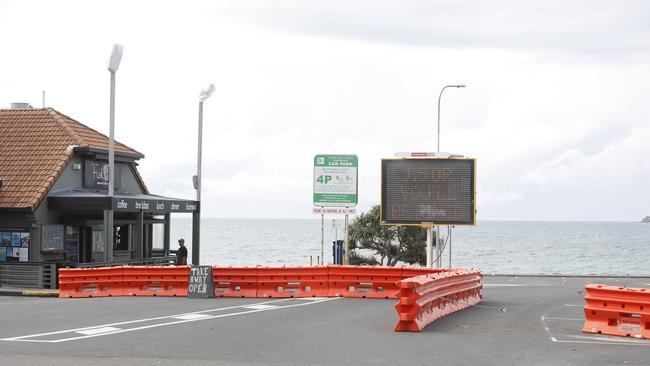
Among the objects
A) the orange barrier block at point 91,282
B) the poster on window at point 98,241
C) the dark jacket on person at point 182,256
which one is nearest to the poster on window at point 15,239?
the poster on window at point 98,241

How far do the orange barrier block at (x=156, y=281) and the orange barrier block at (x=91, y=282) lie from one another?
0.28 metres

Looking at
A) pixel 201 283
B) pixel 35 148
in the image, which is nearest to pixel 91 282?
pixel 201 283

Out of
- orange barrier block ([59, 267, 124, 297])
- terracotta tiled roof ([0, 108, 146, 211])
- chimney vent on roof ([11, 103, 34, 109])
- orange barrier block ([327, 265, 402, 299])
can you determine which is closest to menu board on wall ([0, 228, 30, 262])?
terracotta tiled roof ([0, 108, 146, 211])

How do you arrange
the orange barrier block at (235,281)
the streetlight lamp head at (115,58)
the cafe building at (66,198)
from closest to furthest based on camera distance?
the orange barrier block at (235,281), the streetlight lamp head at (115,58), the cafe building at (66,198)

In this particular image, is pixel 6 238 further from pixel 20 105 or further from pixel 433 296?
pixel 433 296

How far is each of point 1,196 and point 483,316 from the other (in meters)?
20.5

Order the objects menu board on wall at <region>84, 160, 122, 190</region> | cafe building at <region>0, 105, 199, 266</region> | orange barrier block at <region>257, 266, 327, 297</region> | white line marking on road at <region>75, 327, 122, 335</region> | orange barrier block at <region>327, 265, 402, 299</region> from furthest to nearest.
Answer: menu board on wall at <region>84, 160, 122, 190</region>
cafe building at <region>0, 105, 199, 266</region>
orange barrier block at <region>257, 266, 327, 297</region>
orange barrier block at <region>327, 265, 402, 299</region>
white line marking on road at <region>75, 327, 122, 335</region>

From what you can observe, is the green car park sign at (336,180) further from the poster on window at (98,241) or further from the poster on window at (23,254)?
the poster on window at (23,254)

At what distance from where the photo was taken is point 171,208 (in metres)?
39.1

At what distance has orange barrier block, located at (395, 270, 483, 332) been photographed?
1705 centimetres

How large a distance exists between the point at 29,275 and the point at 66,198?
3.42 m

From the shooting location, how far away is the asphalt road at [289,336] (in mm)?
13578

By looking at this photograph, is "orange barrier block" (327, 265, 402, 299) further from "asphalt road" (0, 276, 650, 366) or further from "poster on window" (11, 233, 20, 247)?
"poster on window" (11, 233, 20, 247)

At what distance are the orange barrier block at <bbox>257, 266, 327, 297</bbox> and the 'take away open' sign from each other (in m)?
1.24
